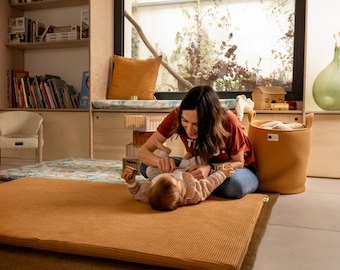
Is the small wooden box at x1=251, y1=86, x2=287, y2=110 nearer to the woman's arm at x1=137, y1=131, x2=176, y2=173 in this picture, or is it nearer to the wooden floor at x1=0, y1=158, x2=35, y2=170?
the woman's arm at x1=137, y1=131, x2=176, y2=173

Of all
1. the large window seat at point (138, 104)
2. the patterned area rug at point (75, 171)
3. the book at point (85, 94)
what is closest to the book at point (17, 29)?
the book at point (85, 94)

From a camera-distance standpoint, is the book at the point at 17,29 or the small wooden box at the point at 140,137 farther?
the book at the point at 17,29

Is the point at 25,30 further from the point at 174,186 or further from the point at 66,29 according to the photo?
the point at 174,186

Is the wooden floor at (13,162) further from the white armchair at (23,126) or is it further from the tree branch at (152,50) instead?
the tree branch at (152,50)

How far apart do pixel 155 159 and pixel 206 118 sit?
35cm

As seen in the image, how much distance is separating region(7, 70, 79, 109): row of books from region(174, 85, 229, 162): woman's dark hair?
212 centimetres

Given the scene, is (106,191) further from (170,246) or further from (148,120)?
(170,246)

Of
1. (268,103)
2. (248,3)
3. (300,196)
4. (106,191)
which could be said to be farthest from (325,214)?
(248,3)

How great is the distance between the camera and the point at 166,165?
1.76m

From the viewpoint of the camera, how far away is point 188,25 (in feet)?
11.6

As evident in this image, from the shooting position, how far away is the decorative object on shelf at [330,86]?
2.84m

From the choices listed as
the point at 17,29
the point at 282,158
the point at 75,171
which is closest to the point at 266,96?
the point at 282,158

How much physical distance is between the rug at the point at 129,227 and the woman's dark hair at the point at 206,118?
0.89ft

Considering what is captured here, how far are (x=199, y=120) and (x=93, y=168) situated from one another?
1.36 metres
